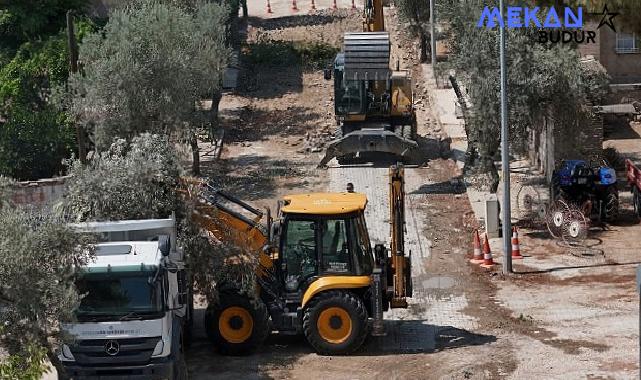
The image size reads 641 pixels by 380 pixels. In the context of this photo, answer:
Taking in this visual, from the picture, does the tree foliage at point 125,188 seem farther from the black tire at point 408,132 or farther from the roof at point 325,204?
the black tire at point 408,132

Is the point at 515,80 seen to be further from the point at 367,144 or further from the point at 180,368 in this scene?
the point at 180,368

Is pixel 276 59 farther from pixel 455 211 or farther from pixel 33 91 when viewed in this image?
pixel 455 211

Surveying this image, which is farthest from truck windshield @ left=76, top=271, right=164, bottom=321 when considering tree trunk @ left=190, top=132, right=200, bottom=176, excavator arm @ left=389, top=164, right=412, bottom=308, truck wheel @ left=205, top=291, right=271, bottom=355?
tree trunk @ left=190, top=132, right=200, bottom=176

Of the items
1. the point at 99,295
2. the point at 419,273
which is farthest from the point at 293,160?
the point at 99,295

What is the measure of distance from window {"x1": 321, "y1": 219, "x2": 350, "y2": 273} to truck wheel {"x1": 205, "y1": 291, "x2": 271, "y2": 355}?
1.23 meters

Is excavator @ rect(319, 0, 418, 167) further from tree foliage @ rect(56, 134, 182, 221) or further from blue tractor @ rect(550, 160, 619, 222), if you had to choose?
tree foliage @ rect(56, 134, 182, 221)

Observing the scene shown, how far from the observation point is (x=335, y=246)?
18750mm

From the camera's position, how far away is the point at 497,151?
27.4 meters

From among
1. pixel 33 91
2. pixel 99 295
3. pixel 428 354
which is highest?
pixel 33 91

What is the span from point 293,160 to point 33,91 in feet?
24.2

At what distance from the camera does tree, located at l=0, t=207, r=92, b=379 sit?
568 inches

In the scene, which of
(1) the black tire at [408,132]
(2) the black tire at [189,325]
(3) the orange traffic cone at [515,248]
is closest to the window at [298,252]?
(2) the black tire at [189,325]

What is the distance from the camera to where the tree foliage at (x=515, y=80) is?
84.8ft

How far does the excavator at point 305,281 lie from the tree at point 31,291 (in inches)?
162
